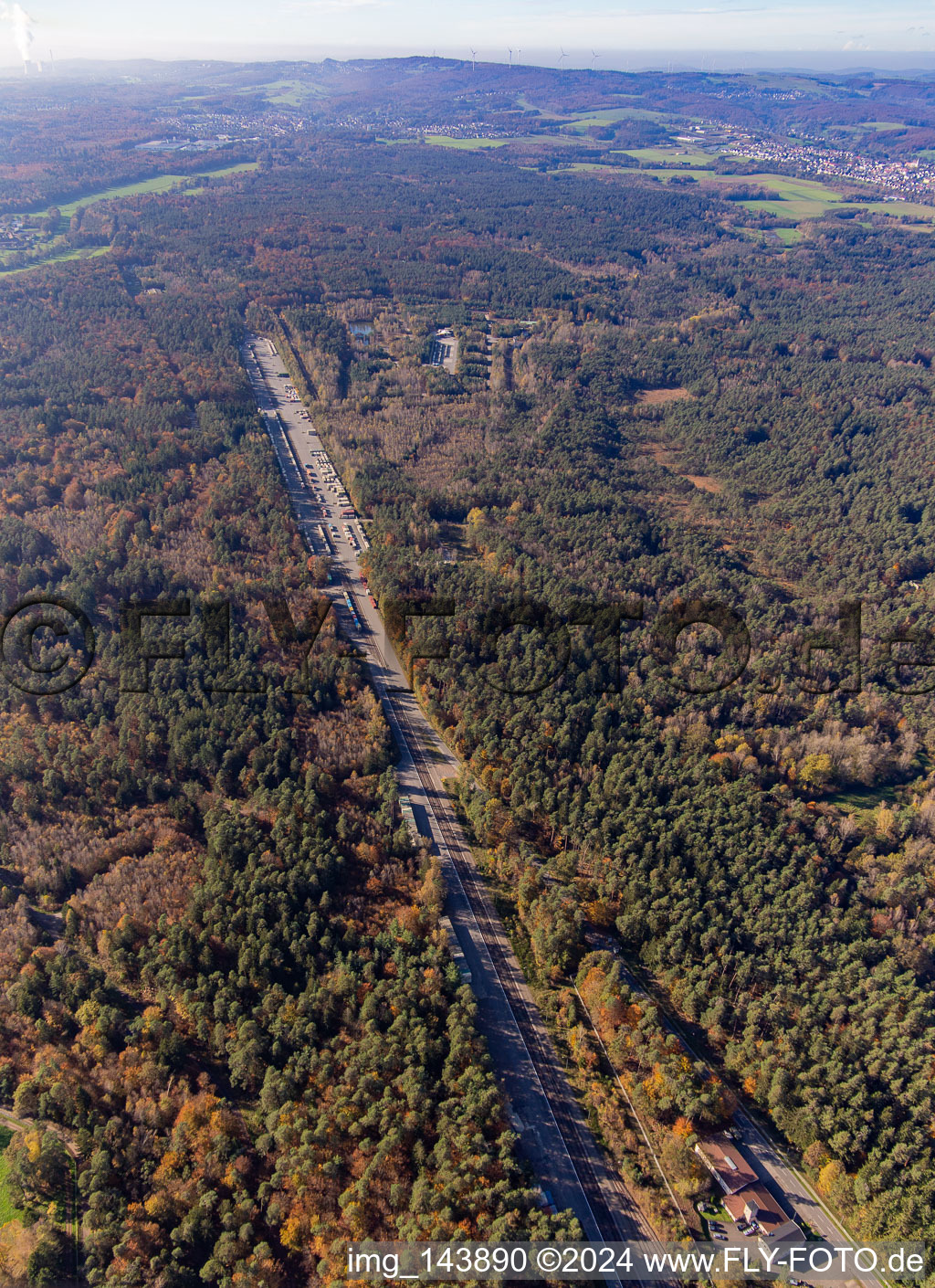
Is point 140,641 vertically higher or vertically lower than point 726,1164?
higher

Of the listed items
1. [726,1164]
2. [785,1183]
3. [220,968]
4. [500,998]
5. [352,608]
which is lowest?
[785,1183]

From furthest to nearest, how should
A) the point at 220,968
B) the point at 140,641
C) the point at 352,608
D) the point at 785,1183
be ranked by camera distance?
the point at 352,608, the point at 140,641, the point at 220,968, the point at 785,1183

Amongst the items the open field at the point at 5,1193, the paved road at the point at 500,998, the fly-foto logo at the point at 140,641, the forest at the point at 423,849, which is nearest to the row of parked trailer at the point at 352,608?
the paved road at the point at 500,998

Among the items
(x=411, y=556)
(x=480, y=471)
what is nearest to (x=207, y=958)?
(x=411, y=556)

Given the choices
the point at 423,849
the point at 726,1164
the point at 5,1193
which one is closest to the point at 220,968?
the point at 5,1193

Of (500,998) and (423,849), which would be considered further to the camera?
(423,849)

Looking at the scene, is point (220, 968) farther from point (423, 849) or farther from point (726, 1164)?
point (726, 1164)

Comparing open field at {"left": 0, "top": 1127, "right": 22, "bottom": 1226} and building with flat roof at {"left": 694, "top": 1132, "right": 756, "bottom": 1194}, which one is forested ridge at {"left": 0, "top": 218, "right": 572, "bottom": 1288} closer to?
open field at {"left": 0, "top": 1127, "right": 22, "bottom": 1226}

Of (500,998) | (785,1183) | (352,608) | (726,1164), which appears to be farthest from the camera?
(352,608)
